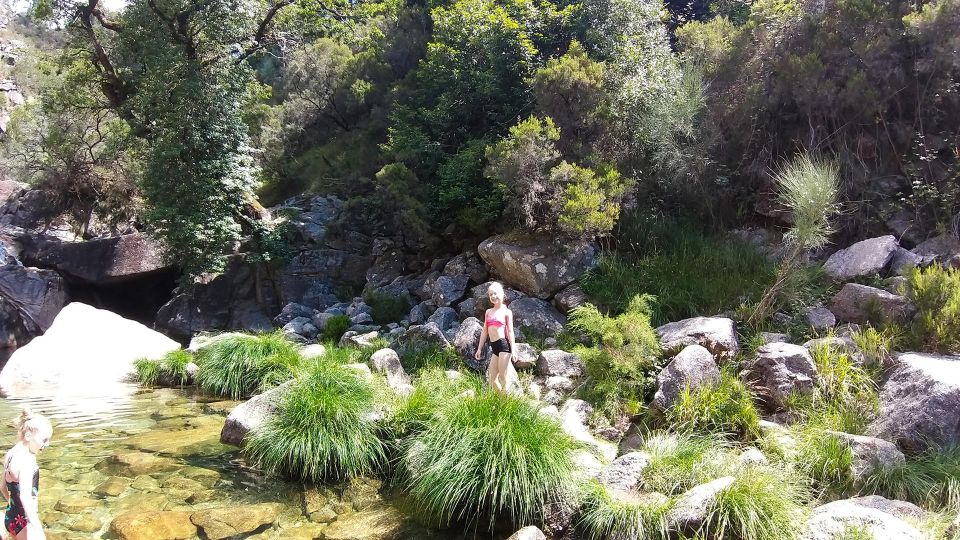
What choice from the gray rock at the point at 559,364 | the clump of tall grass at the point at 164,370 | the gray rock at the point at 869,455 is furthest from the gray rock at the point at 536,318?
the clump of tall grass at the point at 164,370

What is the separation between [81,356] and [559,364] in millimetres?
9043

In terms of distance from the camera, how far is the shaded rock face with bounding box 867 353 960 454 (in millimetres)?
5336

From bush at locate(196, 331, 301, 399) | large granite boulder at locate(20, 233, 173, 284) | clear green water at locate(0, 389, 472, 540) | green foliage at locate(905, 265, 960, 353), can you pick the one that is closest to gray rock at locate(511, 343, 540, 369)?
clear green water at locate(0, 389, 472, 540)

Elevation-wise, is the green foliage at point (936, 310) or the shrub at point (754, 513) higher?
the green foliage at point (936, 310)

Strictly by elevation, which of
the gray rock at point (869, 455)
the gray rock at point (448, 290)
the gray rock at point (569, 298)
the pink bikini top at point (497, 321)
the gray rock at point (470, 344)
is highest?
the gray rock at point (448, 290)

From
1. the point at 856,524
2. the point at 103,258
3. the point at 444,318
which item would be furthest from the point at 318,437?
the point at 103,258

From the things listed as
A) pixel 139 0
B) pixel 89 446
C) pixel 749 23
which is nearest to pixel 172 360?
pixel 89 446

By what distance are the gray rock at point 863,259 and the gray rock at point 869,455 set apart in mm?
3864

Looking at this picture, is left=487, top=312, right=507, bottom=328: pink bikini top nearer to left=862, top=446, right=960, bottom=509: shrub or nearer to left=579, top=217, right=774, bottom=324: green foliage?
left=579, top=217, right=774, bottom=324: green foliage

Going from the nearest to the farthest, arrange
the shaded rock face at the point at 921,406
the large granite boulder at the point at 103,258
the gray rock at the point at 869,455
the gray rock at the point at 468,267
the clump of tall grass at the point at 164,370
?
1. the gray rock at the point at 869,455
2. the shaded rock face at the point at 921,406
3. the clump of tall grass at the point at 164,370
4. the gray rock at the point at 468,267
5. the large granite boulder at the point at 103,258

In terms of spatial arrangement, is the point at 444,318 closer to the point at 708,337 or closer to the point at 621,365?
the point at 621,365

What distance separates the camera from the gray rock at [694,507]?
4371 millimetres

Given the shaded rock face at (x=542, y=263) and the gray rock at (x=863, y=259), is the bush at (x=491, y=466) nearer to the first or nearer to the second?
the shaded rock face at (x=542, y=263)

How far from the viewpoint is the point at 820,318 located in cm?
782
